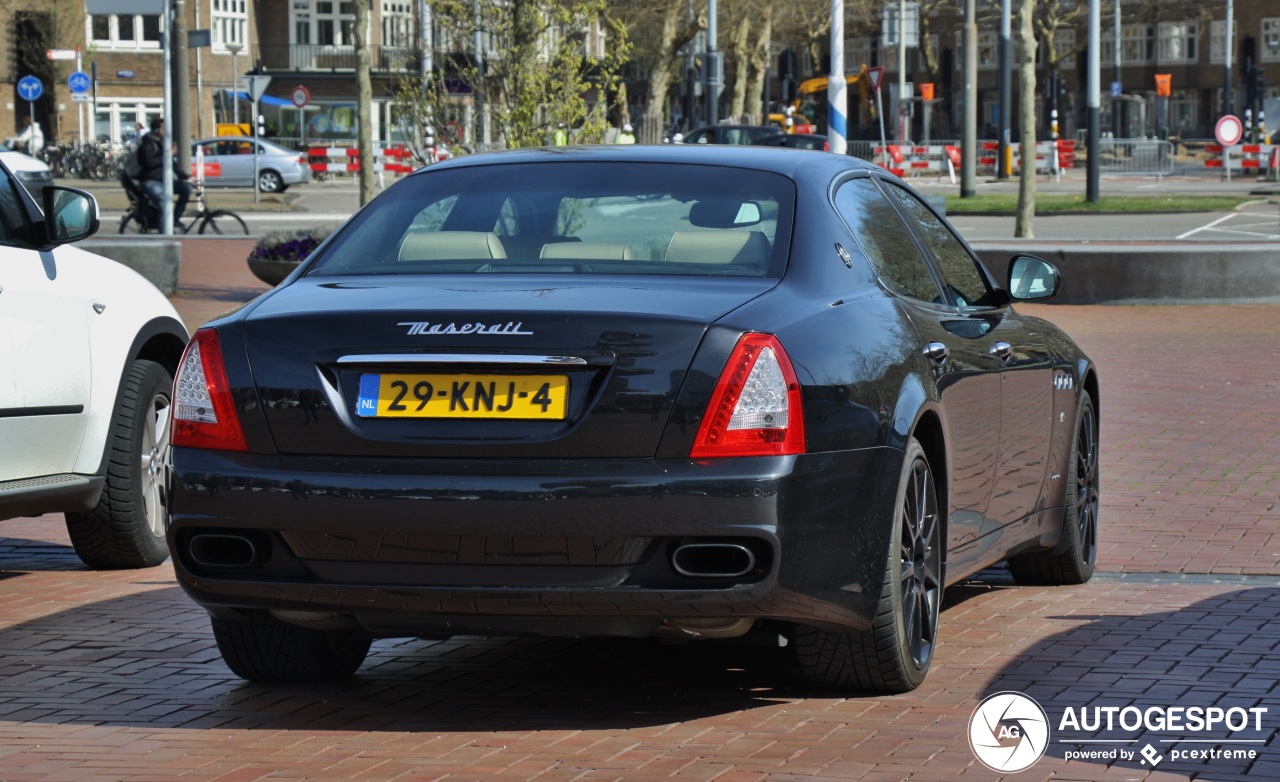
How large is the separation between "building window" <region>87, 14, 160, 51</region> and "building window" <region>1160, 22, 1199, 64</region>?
1899 inches

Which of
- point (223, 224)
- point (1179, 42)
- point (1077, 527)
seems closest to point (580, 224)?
point (1077, 527)

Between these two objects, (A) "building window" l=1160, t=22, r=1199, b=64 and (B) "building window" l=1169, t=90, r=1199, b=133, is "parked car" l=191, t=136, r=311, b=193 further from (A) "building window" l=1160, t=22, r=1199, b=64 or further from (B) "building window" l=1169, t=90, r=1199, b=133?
(A) "building window" l=1160, t=22, r=1199, b=64

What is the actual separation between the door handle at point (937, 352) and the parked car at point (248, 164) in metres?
44.2

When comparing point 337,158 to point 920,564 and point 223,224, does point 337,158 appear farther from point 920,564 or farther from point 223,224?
point 920,564

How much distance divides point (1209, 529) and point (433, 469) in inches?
177

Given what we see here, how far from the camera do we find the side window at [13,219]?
6926mm

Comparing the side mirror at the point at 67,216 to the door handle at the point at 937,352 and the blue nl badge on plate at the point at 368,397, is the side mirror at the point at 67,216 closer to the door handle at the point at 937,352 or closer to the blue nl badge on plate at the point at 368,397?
the blue nl badge on plate at the point at 368,397

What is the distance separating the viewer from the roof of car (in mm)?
5512

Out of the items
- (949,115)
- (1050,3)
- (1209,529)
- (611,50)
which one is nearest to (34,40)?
(1050,3)

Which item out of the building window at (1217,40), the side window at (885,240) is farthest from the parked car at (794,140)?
the building window at (1217,40)

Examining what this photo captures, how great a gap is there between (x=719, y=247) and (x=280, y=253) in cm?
1339

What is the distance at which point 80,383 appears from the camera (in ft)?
23.1

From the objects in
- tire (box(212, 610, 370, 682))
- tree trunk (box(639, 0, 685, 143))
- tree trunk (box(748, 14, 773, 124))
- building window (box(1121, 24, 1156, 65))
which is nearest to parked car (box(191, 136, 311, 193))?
tree trunk (box(639, 0, 685, 143))

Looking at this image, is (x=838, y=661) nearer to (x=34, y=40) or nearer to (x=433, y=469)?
(x=433, y=469)
